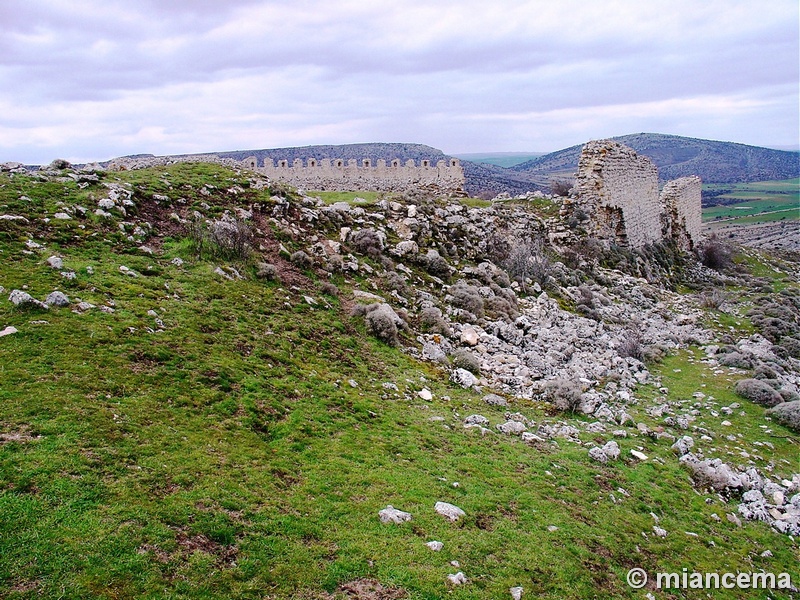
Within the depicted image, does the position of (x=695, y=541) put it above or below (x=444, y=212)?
below

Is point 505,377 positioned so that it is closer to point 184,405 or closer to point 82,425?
point 184,405

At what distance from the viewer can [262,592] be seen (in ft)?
17.9

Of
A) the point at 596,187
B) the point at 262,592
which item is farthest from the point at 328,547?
the point at 596,187

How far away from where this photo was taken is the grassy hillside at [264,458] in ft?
18.7

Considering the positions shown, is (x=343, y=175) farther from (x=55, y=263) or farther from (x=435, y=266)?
(x=55, y=263)

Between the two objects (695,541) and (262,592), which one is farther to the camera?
(695,541)

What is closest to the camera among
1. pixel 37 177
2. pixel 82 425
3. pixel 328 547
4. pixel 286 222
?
pixel 328 547

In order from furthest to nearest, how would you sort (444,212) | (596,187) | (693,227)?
(693,227) < (596,187) < (444,212)

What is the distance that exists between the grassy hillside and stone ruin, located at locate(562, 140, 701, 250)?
18516 millimetres

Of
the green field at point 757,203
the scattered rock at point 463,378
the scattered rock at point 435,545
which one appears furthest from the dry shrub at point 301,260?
the green field at point 757,203

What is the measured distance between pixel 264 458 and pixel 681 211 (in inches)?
1736

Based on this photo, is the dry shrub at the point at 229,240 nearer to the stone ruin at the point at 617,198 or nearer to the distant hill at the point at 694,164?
the stone ruin at the point at 617,198

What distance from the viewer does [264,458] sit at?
25.6 feet

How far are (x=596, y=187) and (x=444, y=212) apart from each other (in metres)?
12.2
